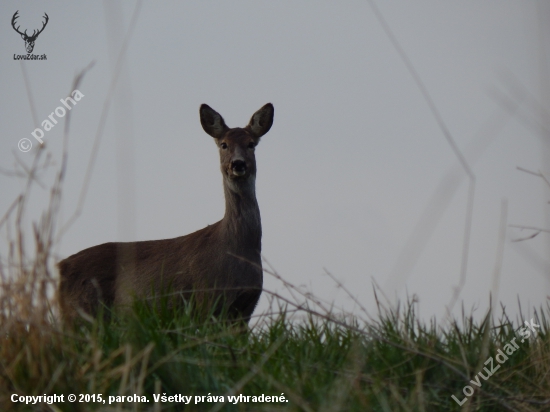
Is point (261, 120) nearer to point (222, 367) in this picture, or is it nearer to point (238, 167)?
point (238, 167)

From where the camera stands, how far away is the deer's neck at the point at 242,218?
7.33 m

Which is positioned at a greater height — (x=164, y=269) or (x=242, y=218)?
(x=242, y=218)

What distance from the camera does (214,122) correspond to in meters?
8.45

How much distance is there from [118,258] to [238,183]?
1.69 m

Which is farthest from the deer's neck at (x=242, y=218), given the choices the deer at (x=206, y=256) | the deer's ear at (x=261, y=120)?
the deer's ear at (x=261, y=120)

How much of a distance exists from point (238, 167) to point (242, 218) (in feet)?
1.71

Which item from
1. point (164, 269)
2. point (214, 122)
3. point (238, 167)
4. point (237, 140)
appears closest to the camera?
point (164, 269)

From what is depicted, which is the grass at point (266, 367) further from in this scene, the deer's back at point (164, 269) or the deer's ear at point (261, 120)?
the deer's ear at point (261, 120)

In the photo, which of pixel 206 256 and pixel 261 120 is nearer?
pixel 206 256

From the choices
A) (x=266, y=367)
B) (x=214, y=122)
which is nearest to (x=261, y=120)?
(x=214, y=122)

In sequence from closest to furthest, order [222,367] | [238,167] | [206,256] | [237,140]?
A: 1. [222,367]
2. [206,256]
3. [238,167]
4. [237,140]

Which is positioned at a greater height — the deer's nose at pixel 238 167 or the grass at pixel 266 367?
the deer's nose at pixel 238 167

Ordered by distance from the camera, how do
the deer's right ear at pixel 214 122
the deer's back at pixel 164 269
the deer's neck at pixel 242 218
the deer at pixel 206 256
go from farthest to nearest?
1. the deer's right ear at pixel 214 122
2. the deer's neck at pixel 242 218
3. the deer at pixel 206 256
4. the deer's back at pixel 164 269

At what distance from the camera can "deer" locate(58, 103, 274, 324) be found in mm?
6961
